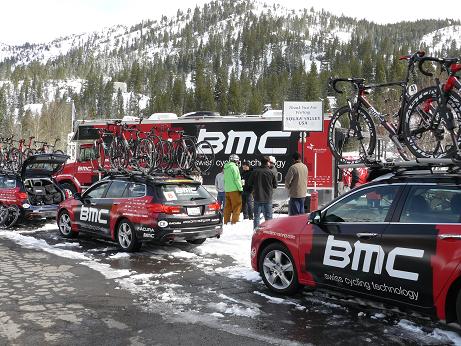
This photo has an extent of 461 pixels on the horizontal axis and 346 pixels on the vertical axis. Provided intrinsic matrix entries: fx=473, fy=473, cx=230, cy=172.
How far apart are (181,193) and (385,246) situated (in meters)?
5.00

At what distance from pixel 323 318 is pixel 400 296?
0.94 metres

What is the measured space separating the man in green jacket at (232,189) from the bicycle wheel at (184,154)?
1.18m

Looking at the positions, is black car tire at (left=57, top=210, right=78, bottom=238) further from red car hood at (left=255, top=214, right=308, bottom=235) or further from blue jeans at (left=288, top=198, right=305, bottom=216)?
red car hood at (left=255, top=214, right=308, bottom=235)

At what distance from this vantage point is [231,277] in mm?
7273

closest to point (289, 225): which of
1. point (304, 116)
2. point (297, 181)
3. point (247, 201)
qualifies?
point (297, 181)

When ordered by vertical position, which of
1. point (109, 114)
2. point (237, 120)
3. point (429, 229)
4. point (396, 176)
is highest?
point (109, 114)

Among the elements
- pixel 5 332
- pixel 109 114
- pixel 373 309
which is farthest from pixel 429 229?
pixel 109 114

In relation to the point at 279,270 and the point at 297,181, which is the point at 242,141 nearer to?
the point at 297,181

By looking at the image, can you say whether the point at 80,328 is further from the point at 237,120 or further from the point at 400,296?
the point at 237,120

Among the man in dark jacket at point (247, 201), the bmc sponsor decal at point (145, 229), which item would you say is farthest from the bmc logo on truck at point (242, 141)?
the bmc sponsor decal at point (145, 229)

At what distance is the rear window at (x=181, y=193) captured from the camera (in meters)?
9.03

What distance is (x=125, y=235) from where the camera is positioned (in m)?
9.29

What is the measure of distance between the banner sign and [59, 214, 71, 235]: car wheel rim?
609cm

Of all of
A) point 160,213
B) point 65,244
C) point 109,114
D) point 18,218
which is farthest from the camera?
point 109,114
